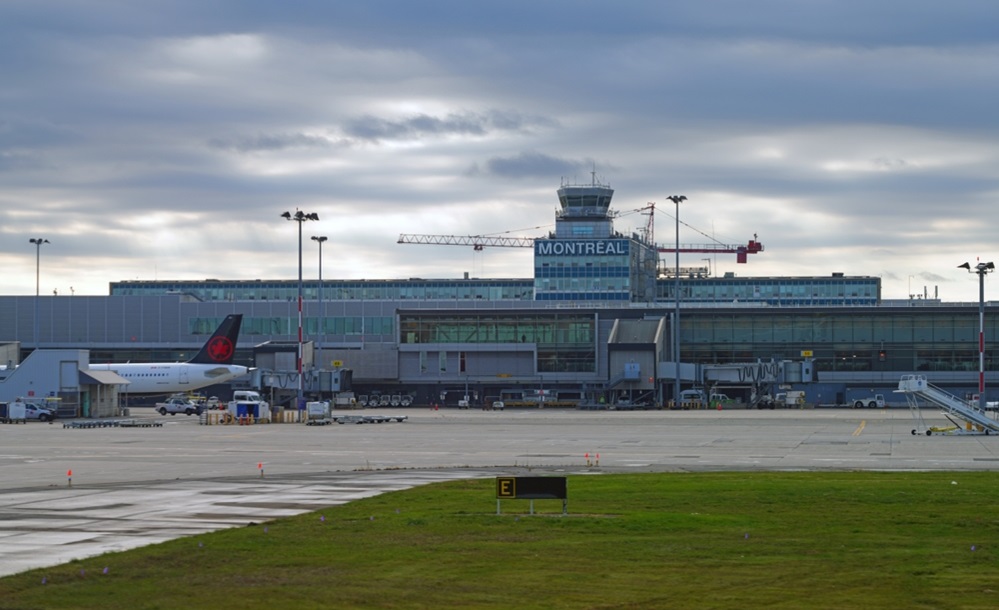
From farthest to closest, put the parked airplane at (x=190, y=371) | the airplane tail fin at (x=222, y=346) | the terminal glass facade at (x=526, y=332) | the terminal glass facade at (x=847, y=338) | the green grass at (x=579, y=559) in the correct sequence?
the terminal glass facade at (x=526, y=332)
the terminal glass facade at (x=847, y=338)
the airplane tail fin at (x=222, y=346)
the parked airplane at (x=190, y=371)
the green grass at (x=579, y=559)

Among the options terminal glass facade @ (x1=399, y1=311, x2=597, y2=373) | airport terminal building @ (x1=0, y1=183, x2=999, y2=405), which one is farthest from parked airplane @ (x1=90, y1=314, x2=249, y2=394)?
terminal glass facade @ (x1=399, y1=311, x2=597, y2=373)

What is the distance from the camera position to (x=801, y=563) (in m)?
24.6

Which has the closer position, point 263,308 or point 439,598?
point 439,598

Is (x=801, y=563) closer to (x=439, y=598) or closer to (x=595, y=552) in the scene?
(x=595, y=552)

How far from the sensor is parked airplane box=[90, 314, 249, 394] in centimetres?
13025

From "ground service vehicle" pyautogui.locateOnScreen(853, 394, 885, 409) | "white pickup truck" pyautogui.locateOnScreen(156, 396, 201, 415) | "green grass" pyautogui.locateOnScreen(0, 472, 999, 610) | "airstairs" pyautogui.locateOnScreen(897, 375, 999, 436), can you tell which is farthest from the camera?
"ground service vehicle" pyautogui.locateOnScreen(853, 394, 885, 409)

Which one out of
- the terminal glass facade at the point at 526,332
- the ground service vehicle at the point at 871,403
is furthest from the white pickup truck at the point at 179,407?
the ground service vehicle at the point at 871,403

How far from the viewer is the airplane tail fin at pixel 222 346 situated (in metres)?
134

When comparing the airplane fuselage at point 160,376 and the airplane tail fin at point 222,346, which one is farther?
the airplane tail fin at point 222,346

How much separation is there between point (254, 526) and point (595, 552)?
9.86 m

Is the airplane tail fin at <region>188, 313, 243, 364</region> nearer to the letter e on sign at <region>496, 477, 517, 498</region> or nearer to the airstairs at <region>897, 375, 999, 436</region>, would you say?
the airstairs at <region>897, 375, 999, 436</region>

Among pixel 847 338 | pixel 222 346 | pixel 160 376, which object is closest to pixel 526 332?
pixel 847 338

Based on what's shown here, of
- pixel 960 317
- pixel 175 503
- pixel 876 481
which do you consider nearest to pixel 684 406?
pixel 960 317

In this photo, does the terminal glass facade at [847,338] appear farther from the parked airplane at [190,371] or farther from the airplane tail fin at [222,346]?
the parked airplane at [190,371]
